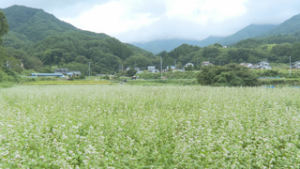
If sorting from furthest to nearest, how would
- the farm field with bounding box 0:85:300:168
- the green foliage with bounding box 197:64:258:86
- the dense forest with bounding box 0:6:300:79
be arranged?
the dense forest with bounding box 0:6:300:79
the green foliage with bounding box 197:64:258:86
the farm field with bounding box 0:85:300:168

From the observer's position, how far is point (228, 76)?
26.5 metres

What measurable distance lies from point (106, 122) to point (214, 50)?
11112 centimetres

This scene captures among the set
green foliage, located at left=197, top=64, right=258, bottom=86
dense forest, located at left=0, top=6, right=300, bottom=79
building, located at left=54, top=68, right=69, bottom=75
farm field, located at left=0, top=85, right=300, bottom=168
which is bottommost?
farm field, located at left=0, top=85, right=300, bottom=168

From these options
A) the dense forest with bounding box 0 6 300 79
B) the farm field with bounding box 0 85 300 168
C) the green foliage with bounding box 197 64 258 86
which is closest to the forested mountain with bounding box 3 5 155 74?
the dense forest with bounding box 0 6 300 79

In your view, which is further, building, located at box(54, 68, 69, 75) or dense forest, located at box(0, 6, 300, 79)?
dense forest, located at box(0, 6, 300, 79)

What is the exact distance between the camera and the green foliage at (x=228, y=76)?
26.1m

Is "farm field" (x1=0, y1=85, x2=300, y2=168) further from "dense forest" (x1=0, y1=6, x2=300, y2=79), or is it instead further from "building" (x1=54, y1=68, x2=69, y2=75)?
"building" (x1=54, y1=68, x2=69, y2=75)

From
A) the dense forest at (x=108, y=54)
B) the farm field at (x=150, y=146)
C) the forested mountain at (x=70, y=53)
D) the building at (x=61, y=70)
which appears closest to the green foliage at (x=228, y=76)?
the farm field at (x=150, y=146)

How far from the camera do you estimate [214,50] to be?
109125 millimetres

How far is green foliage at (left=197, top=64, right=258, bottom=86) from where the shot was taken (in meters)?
26.1

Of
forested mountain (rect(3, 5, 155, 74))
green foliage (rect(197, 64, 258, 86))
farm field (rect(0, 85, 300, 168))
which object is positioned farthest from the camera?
forested mountain (rect(3, 5, 155, 74))

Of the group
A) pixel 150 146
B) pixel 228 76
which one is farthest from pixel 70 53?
pixel 150 146

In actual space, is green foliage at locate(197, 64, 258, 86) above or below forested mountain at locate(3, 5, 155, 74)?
below

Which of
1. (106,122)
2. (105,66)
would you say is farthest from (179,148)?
(105,66)
